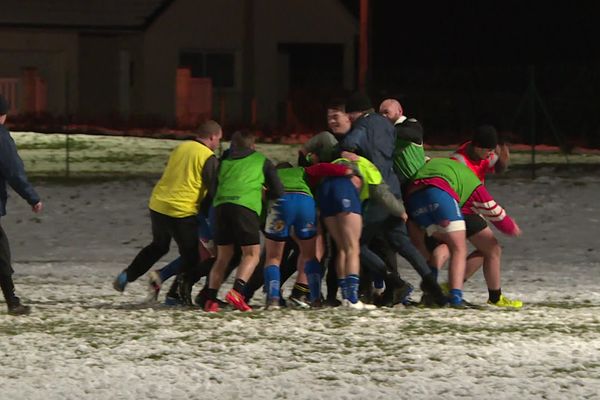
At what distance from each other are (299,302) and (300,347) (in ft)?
8.57

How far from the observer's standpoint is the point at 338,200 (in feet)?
44.8

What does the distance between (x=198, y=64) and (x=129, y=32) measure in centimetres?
207

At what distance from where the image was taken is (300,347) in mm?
11500

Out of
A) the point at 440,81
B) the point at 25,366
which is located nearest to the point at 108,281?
the point at 25,366

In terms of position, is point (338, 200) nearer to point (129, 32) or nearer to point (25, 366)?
point (25, 366)

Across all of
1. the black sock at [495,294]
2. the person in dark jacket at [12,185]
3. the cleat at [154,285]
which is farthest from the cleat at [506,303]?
the person in dark jacket at [12,185]

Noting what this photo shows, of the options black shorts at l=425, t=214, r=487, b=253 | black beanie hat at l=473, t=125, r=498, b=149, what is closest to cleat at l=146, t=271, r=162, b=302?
black shorts at l=425, t=214, r=487, b=253

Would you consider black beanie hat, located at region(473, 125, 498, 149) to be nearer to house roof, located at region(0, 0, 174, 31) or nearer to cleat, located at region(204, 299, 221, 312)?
cleat, located at region(204, 299, 221, 312)

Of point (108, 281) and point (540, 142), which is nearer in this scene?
point (108, 281)

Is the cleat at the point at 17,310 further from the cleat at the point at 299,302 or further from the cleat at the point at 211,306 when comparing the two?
the cleat at the point at 299,302

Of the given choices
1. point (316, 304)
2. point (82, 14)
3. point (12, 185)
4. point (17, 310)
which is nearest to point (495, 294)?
point (316, 304)

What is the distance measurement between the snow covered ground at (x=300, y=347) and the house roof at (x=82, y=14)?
30.3 meters

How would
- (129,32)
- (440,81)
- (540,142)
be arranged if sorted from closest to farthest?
(540,142) < (440,81) < (129,32)

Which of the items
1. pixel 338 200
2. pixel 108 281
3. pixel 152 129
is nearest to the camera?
pixel 338 200
